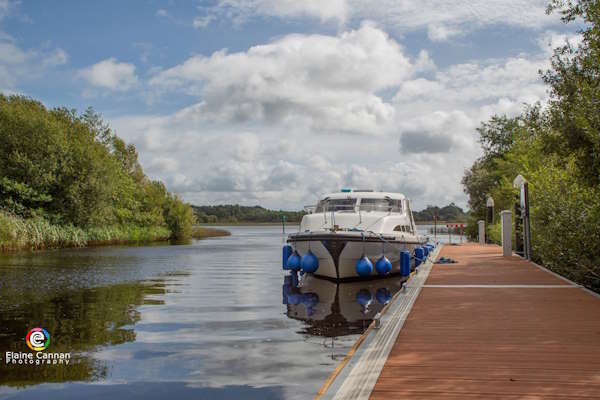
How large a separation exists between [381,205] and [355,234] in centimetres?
384

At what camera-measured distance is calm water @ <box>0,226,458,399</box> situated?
6.59 meters

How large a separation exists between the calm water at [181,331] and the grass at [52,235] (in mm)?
12714

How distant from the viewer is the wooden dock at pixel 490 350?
471 centimetres

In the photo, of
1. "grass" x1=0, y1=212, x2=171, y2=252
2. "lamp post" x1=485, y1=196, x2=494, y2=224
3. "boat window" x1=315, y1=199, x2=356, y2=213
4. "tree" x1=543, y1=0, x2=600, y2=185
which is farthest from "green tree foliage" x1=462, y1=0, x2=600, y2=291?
"grass" x1=0, y1=212, x2=171, y2=252

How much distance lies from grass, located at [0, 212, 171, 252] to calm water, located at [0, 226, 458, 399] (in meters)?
12.7

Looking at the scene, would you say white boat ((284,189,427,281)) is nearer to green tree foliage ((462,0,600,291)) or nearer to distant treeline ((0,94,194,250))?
green tree foliage ((462,0,600,291))

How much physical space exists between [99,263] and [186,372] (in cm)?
1864

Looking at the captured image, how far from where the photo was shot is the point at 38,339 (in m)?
8.98

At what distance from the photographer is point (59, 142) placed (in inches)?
1576

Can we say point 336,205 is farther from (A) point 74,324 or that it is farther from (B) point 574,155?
(A) point 74,324

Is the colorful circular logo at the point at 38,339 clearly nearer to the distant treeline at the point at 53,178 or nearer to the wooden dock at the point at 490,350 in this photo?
the wooden dock at the point at 490,350

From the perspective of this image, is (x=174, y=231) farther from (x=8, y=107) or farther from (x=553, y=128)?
(x=553, y=128)

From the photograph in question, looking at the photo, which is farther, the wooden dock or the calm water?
the calm water

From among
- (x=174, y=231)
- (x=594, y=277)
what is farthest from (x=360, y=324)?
(x=174, y=231)
